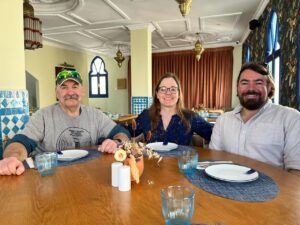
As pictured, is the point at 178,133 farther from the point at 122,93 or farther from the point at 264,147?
the point at 122,93

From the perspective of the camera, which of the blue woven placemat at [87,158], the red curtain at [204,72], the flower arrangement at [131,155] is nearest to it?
the flower arrangement at [131,155]

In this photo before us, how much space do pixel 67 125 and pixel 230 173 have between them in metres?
1.33

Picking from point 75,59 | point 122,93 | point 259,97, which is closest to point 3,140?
point 259,97

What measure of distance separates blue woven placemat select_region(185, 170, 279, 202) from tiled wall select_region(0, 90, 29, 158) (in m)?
1.80

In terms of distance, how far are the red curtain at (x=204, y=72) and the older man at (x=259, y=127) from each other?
22.1 feet

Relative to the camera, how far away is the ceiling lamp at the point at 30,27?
3289mm

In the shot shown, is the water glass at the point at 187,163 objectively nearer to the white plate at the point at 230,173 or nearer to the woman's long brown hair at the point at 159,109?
the white plate at the point at 230,173

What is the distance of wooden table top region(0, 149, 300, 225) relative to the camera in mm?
816

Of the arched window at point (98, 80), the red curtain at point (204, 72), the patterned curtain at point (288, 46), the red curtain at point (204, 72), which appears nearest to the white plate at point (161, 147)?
the patterned curtain at point (288, 46)

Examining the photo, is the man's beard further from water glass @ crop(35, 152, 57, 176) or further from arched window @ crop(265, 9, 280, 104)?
arched window @ crop(265, 9, 280, 104)

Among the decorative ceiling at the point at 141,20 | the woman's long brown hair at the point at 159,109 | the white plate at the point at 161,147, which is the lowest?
the white plate at the point at 161,147

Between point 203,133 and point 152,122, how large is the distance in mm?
487

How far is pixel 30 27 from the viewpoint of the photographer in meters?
3.37

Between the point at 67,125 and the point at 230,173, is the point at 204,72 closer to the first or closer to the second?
the point at 67,125
